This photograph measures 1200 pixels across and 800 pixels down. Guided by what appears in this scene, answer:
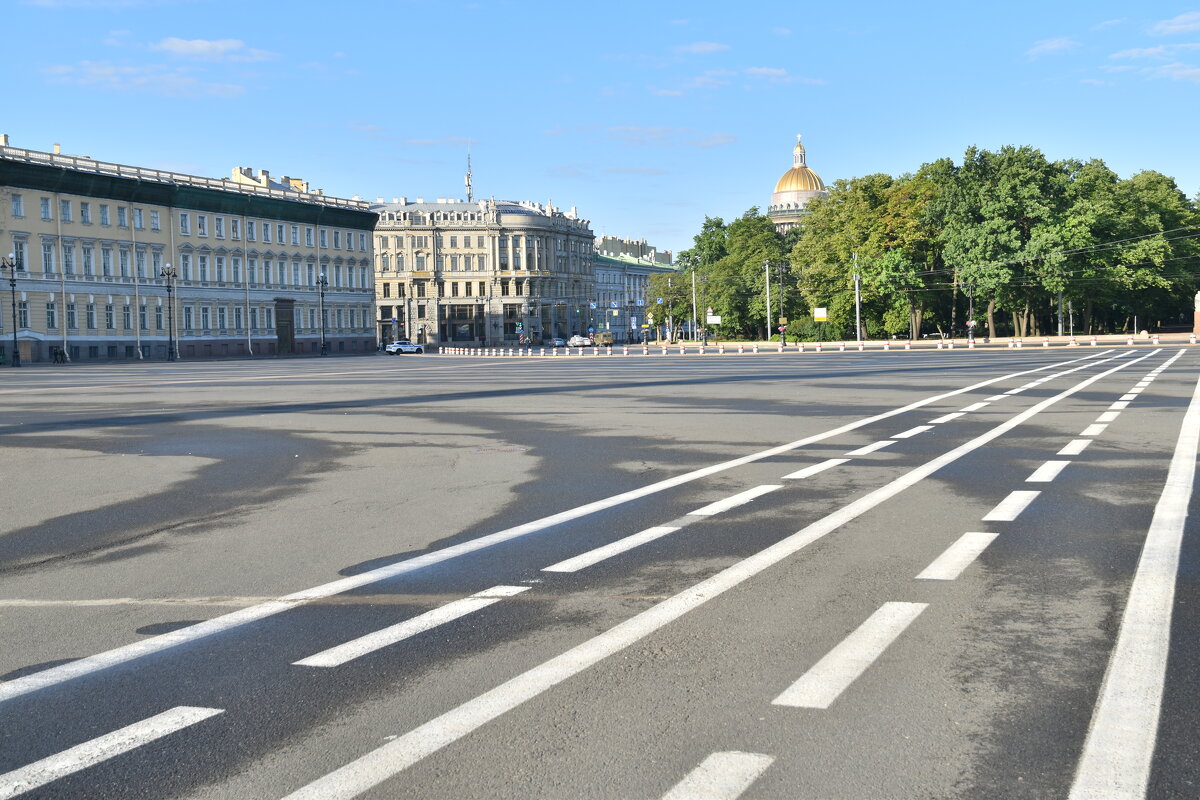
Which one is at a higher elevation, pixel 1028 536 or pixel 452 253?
pixel 452 253

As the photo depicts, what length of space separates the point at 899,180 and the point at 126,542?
323ft

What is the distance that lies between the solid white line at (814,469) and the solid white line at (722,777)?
7644 mm

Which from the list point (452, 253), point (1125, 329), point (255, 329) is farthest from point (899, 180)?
point (452, 253)

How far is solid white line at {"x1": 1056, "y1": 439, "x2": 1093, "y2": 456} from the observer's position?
13.6 metres

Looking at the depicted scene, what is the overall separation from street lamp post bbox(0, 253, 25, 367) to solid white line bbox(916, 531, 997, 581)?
72.5 metres

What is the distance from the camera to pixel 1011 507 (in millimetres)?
9680

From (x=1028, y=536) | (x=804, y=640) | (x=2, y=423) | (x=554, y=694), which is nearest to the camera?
(x=554, y=694)

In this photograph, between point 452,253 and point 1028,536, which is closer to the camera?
point 1028,536

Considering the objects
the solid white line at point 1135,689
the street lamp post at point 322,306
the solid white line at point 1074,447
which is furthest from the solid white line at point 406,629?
the street lamp post at point 322,306

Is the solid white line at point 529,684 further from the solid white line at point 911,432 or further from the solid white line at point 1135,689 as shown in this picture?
the solid white line at point 911,432

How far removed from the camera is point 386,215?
16525cm

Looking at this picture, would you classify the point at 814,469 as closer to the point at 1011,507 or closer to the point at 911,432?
the point at 1011,507

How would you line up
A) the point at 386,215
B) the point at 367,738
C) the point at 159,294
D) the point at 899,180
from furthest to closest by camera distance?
the point at 386,215 < the point at 899,180 < the point at 159,294 < the point at 367,738

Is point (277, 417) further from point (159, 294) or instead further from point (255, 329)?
point (255, 329)
